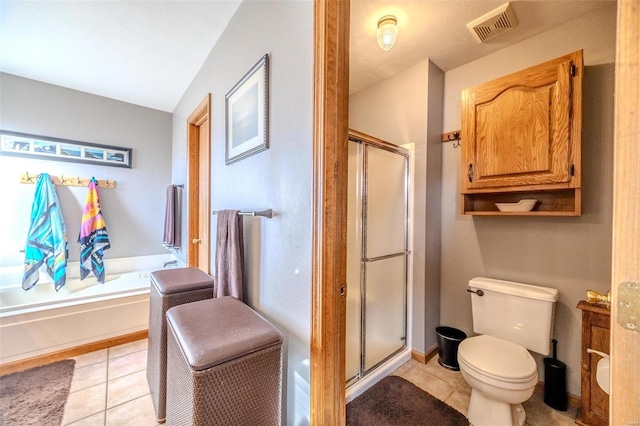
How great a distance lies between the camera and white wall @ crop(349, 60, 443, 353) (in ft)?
6.77

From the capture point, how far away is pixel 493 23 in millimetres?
1606

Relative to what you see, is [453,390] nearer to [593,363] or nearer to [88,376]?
[593,363]

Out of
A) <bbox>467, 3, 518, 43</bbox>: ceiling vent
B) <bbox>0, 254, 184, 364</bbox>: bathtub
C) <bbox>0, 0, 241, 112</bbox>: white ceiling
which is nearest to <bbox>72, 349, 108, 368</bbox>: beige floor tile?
<bbox>0, 254, 184, 364</bbox>: bathtub

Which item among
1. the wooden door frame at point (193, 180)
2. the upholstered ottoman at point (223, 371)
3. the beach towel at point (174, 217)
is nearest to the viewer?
the upholstered ottoman at point (223, 371)

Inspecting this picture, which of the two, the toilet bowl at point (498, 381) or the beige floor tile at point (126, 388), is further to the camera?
the beige floor tile at point (126, 388)

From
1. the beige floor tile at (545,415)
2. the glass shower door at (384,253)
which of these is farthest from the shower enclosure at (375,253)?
the beige floor tile at (545,415)

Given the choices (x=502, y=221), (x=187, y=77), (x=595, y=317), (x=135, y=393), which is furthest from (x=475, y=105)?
(x=135, y=393)

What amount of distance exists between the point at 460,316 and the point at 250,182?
2.03 metres

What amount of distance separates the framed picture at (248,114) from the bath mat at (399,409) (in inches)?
66.1

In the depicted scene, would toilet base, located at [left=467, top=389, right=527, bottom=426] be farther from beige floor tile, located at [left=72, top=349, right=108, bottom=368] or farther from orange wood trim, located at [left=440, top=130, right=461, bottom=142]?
beige floor tile, located at [left=72, top=349, right=108, bottom=368]

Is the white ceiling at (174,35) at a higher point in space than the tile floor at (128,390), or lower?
higher

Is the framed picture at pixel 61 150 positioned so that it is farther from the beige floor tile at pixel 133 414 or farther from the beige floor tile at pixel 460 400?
the beige floor tile at pixel 460 400

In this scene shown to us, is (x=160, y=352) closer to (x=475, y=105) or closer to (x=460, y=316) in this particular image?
(x=460, y=316)

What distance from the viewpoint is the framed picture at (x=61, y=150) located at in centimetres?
243
